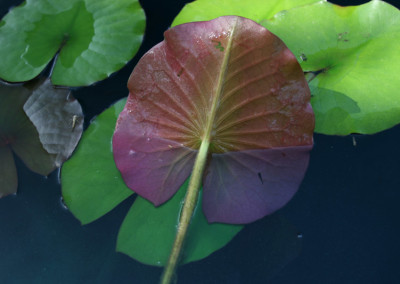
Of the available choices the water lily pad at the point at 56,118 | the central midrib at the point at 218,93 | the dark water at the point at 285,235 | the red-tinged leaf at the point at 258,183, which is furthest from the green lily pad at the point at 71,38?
the red-tinged leaf at the point at 258,183

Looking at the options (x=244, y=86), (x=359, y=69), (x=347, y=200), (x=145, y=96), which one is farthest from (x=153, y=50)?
(x=347, y=200)

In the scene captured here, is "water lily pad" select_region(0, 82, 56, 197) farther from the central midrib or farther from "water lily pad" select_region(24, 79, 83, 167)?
the central midrib

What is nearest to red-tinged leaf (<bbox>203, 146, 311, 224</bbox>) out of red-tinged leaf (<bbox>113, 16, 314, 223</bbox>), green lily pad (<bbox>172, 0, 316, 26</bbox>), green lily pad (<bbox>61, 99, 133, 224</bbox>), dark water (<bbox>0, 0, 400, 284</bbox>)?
red-tinged leaf (<bbox>113, 16, 314, 223</bbox>)

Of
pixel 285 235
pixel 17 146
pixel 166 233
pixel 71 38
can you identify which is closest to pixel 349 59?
pixel 285 235

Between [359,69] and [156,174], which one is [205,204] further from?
[359,69]

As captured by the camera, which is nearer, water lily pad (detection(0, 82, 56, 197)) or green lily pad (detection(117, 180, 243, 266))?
green lily pad (detection(117, 180, 243, 266))

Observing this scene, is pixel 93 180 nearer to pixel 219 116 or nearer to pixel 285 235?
pixel 219 116
